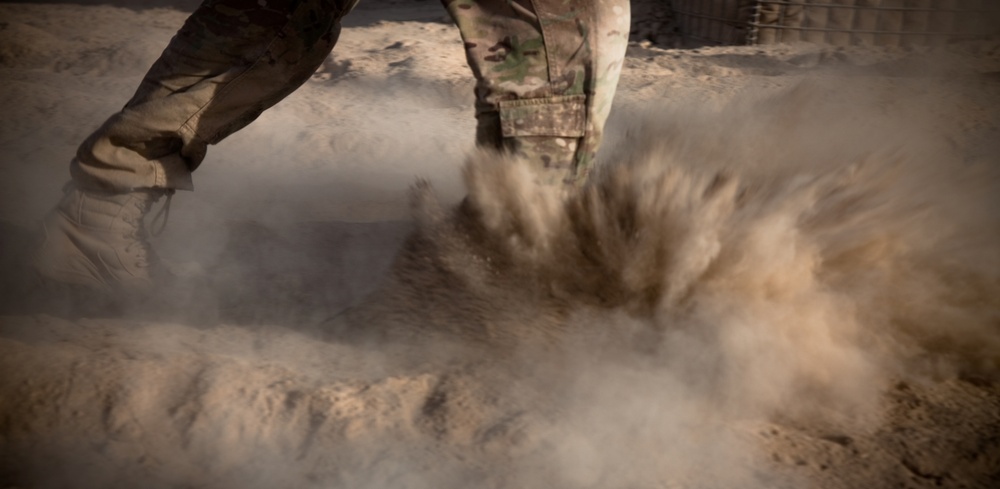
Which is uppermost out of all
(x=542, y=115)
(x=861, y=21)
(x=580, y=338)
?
(x=542, y=115)

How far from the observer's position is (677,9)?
4.10 m

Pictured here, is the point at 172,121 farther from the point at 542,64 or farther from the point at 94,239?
the point at 542,64

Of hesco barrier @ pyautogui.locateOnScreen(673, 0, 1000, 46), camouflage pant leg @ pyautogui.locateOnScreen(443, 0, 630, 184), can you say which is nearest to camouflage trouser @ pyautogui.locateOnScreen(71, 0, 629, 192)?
camouflage pant leg @ pyautogui.locateOnScreen(443, 0, 630, 184)

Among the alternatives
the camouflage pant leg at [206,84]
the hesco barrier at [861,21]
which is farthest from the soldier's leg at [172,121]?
the hesco barrier at [861,21]

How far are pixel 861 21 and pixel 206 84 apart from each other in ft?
9.43

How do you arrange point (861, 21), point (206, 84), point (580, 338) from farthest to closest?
point (861, 21), point (206, 84), point (580, 338)

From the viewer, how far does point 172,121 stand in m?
1.46

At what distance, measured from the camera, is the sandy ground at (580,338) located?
1.02 m

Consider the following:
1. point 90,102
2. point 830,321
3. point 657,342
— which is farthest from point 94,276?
point 90,102

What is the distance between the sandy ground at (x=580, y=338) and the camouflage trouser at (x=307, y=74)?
96mm

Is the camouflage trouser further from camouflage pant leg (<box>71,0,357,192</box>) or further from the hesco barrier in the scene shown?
the hesco barrier

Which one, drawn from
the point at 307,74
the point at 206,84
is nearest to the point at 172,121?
the point at 206,84

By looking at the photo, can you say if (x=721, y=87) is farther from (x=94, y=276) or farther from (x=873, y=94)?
(x=94, y=276)

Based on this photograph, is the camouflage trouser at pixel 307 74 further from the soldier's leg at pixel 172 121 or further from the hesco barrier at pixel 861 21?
the hesco barrier at pixel 861 21
